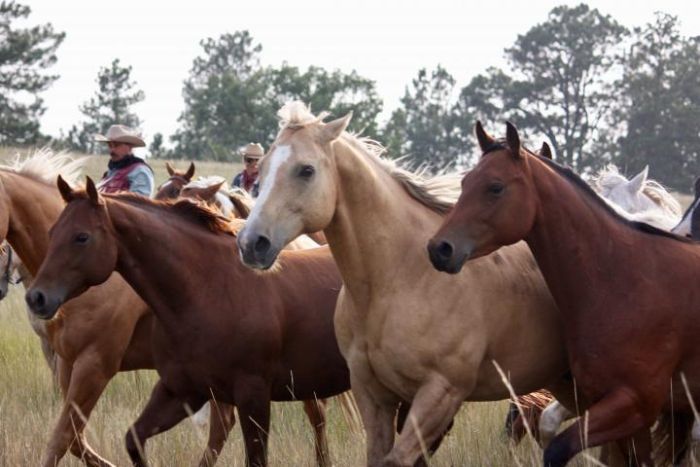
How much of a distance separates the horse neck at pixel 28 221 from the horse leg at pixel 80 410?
772mm

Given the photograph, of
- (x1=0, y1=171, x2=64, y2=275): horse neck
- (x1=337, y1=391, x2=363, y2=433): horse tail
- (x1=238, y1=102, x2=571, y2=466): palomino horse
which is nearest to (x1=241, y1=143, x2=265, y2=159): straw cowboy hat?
(x1=337, y1=391, x2=363, y2=433): horse tail

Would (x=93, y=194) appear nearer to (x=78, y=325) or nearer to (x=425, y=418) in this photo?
(x=78, y=325)

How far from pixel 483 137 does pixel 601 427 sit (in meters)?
1.50

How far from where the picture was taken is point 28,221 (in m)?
8.31

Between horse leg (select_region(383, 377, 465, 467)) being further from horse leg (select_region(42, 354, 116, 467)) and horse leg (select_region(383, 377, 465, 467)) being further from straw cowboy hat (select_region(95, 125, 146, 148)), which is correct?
straw cowboy hat (select_region(95, 125, 146, 148))

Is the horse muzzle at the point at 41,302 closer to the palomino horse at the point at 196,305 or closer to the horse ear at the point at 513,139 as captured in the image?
the palomino horse at the point at 196,305

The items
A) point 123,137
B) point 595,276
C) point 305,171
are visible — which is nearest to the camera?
point 595,276

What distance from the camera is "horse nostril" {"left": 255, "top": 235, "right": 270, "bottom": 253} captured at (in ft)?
19.3

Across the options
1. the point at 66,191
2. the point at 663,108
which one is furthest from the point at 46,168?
the point at 663,108

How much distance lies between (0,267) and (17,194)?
236 centimetres

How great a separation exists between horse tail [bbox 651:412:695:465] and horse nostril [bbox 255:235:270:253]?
2375 mm

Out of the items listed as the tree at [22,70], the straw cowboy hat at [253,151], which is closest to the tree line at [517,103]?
the tree at [22,70]

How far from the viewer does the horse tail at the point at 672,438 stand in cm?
682

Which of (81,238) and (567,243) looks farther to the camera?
(81,238)
